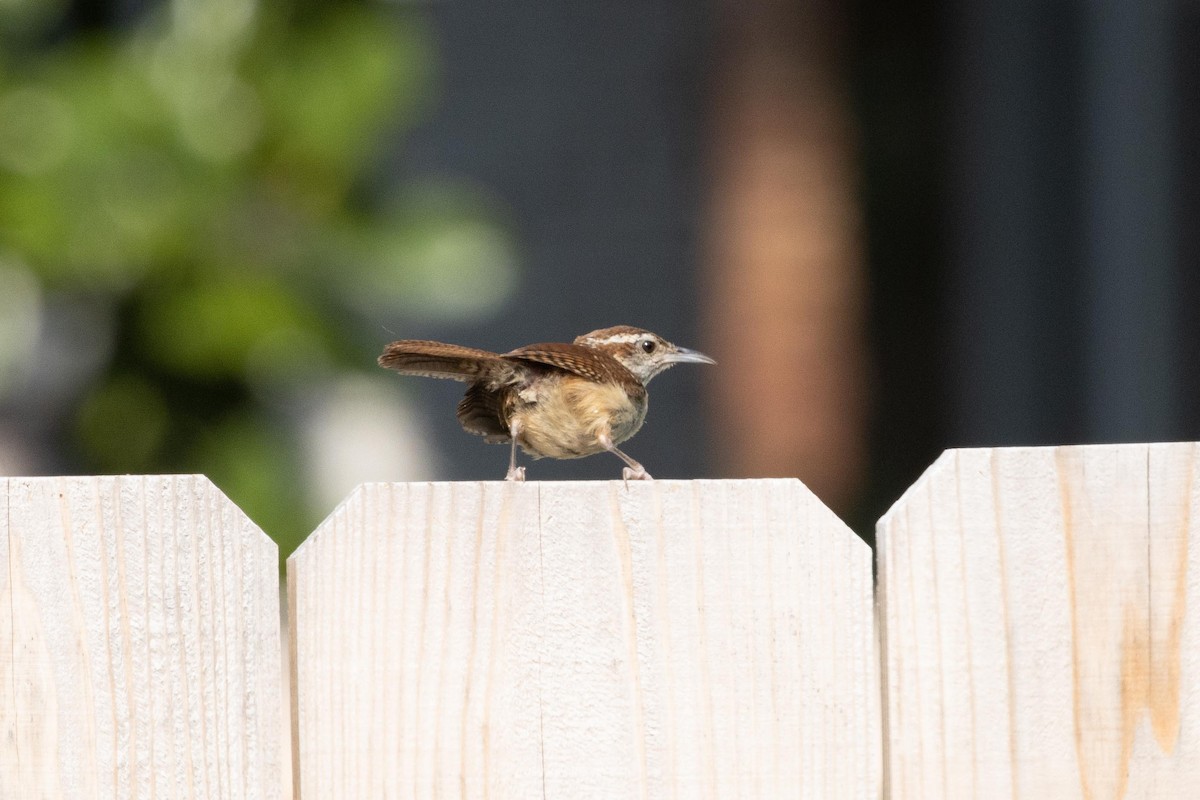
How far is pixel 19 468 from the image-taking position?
12.7 ft

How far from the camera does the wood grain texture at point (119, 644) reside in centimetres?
191

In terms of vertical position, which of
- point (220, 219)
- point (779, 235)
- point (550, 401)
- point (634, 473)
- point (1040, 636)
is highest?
point (779, 235)

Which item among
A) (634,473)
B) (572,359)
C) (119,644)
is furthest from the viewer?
(572,359)

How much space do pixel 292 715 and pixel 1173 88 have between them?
4894 millimetres

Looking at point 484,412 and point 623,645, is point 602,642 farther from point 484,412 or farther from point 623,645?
point 484,412

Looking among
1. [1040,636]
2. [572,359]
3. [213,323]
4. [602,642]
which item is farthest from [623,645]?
[213,323]

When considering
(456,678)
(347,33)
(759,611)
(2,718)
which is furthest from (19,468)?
(759,611)

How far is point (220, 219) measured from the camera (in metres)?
3.82

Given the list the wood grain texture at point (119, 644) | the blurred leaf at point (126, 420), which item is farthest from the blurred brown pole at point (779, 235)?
the wood grain texture at point (119, 644)

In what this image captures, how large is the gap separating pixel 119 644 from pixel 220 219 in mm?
2090

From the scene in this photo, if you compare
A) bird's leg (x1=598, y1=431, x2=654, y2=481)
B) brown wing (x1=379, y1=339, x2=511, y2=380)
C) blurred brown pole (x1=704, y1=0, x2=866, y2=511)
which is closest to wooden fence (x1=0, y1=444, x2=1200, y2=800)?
bird's leg (x1=598, y1=431, x2=654, y2=481)

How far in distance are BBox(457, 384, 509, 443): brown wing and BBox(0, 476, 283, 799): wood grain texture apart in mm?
1106

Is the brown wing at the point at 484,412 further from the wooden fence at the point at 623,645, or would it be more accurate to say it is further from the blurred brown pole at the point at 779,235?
the blurred brown pole at the point at 779,235

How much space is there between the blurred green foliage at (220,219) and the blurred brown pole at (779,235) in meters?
3.51
